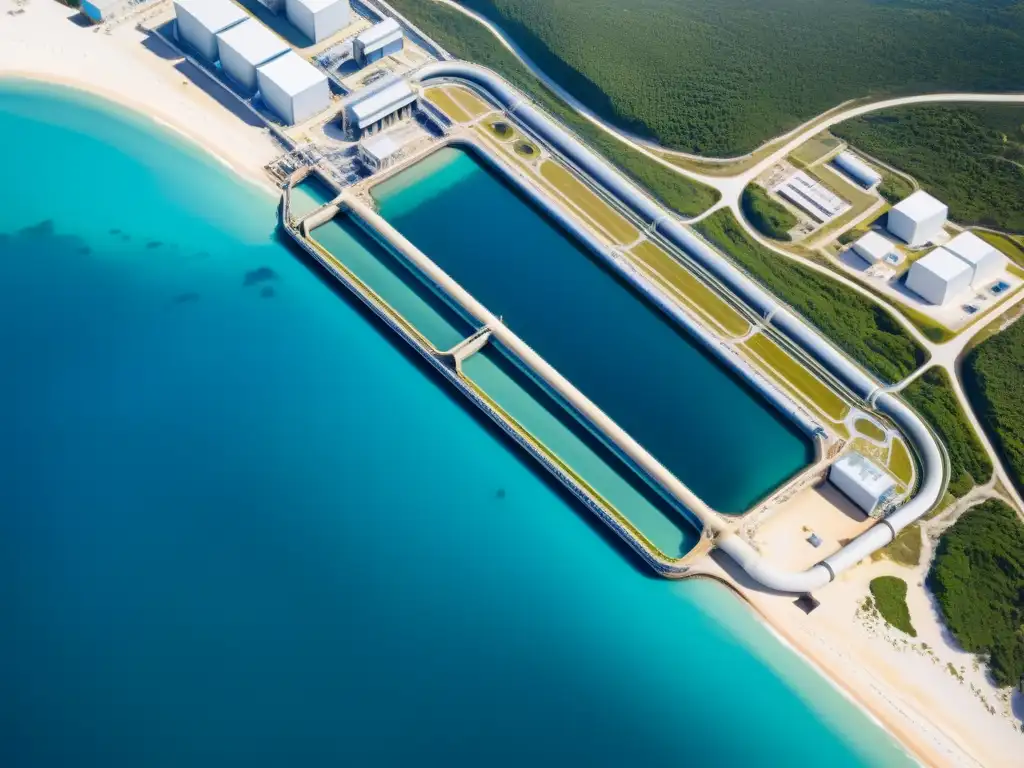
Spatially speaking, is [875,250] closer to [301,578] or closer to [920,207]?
[920,207]

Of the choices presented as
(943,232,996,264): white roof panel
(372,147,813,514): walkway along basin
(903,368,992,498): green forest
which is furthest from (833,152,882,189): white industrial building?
(372,147,813,514): walkway along basin

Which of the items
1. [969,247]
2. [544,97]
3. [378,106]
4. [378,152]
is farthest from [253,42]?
[969,247]

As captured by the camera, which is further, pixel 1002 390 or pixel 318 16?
pixel 318 16

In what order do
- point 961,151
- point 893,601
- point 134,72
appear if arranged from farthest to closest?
1. point 134,72
2. point 961,151
3. point 893,601

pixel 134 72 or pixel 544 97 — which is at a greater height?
pixel 134 72

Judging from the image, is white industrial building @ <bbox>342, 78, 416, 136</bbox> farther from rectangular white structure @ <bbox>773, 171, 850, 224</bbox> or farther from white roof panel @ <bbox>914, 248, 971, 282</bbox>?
white roof panel @ <bbox>914, 248, 971, 282</bbox>

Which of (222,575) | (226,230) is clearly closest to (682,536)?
(222,575)

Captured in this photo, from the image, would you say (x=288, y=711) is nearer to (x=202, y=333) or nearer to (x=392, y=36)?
(x=202, y=333)
